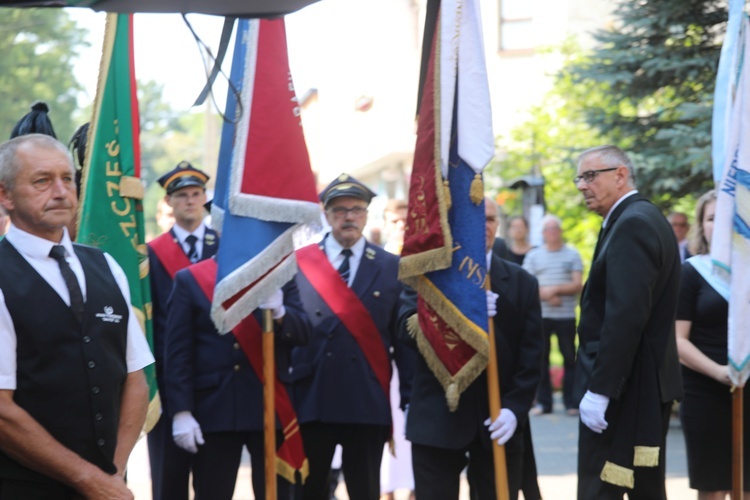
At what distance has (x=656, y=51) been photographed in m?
14.1

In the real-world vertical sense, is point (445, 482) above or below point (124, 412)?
below

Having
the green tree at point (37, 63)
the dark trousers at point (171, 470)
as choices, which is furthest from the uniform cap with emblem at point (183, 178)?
the green tree at point (37, 63)

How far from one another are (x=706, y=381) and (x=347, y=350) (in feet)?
6.97

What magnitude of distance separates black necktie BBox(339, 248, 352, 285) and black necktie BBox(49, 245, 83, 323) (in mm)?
3199

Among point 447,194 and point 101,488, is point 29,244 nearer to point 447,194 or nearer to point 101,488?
point 101,488

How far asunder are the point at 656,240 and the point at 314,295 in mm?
2227

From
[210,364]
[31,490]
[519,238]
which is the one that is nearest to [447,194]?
[210,364]

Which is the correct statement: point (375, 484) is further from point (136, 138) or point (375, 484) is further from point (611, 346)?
point (136, 138)

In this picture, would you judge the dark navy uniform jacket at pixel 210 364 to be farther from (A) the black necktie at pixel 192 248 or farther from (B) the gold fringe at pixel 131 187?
(A) the black necktie at pixel 192 248

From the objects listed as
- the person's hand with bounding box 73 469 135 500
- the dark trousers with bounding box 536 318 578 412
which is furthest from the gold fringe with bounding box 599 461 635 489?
the dark trousers with bounding box 536 318 578 412

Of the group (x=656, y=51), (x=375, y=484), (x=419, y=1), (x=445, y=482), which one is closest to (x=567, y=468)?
(x=375, y=484)

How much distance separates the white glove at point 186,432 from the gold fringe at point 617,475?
220 centimetres

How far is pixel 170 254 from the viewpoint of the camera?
7.43 meters

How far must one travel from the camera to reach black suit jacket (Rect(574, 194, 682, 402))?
5.65 meters
